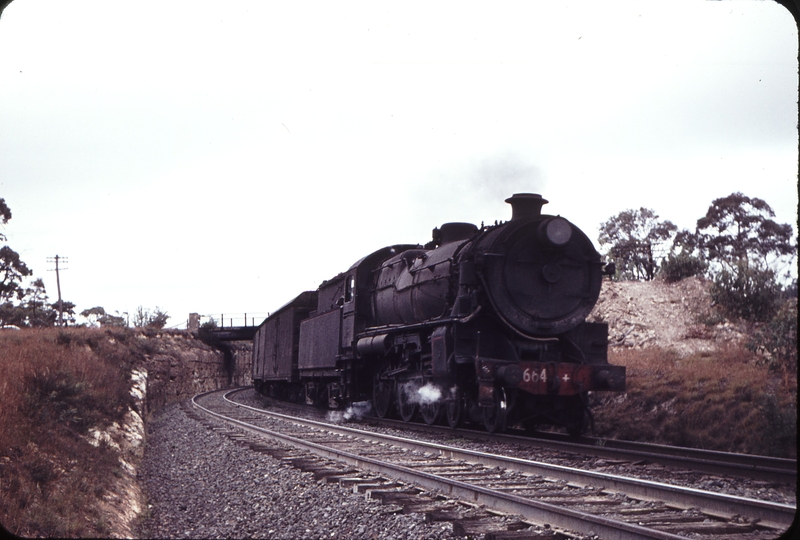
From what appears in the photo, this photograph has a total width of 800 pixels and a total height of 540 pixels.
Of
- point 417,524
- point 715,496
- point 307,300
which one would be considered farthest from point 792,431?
point 307,300

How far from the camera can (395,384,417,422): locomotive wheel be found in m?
13.2

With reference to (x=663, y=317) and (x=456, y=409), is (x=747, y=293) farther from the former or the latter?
(x=456, y=409)

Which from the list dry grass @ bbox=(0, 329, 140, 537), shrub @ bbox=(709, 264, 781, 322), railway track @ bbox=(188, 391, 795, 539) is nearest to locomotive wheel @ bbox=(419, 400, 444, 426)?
railway track @ bbox=(188, 391, 795, 539)

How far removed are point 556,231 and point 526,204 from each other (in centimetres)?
89

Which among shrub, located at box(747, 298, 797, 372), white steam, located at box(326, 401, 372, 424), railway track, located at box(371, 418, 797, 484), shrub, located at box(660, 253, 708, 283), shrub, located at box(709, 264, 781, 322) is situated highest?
shrub, located at box(660, 253, 708, 283)

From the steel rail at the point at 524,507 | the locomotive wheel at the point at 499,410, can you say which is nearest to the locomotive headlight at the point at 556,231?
the locomotive wheel at the point at 499,410

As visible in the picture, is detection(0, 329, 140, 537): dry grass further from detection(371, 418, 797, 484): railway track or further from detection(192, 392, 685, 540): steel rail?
detection(371, 418, 797, 484): railway track

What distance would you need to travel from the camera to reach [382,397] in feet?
47.9

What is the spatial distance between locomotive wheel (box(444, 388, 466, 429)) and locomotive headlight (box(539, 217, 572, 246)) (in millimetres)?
2830

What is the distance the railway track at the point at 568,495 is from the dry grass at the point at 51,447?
249cm

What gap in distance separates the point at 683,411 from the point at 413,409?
4.84m

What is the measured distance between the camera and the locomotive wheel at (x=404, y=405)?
1320cm

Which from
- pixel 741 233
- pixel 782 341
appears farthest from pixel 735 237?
pixel 782 341

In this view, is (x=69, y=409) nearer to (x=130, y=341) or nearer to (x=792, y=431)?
(x=792, y=431)
